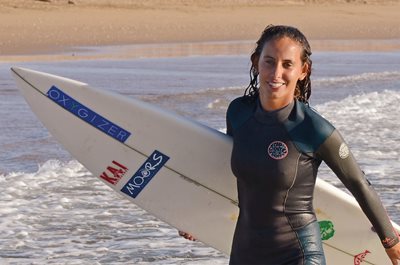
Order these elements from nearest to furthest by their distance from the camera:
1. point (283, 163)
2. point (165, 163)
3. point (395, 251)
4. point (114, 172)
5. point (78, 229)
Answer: point (283, 163)
point (395, 251)
point (165, 163)
point (114, 172)
point (78, 229)

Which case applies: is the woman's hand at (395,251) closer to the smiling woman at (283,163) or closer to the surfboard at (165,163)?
the smiling woman at (283,163)

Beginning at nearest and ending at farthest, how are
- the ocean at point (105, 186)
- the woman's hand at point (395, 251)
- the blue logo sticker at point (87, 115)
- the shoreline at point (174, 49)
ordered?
1. the woman's hand at point (395, 251)
2. the blue logo sticker at point (87, 115)
3. the ocean at point (105, 186)
4. the shoreline at point (174, 49)

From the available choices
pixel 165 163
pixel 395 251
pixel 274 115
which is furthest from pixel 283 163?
pixel 165 163

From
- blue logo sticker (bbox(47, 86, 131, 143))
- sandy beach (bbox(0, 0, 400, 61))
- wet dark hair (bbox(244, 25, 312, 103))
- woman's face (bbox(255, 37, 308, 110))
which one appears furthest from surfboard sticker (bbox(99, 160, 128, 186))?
sandy beach (bbox(0, 0, 400, 61))

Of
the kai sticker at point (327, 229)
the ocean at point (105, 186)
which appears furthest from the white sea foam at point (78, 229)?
the kai sticker at point (327, 229)

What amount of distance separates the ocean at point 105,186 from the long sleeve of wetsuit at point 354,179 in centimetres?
197

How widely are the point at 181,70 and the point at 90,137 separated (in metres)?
11.2

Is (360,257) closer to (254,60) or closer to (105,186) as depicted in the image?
(254,60)

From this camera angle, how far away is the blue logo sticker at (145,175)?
161 inches

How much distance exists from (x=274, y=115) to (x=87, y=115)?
1467mm

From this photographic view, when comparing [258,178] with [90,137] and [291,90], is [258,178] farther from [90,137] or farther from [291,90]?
[90,137]

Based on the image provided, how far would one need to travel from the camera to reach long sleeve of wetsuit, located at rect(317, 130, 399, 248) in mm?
3068

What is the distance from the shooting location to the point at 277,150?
10.0ft

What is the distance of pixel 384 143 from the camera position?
8.65 m
